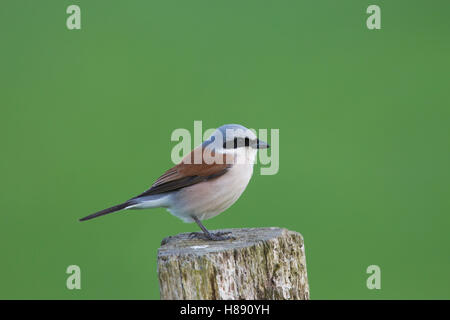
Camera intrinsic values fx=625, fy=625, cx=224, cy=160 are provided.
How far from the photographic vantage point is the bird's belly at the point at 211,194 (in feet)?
16.4

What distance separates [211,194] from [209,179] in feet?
0.41

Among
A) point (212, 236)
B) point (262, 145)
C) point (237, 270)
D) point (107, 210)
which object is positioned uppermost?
point (262, 145)

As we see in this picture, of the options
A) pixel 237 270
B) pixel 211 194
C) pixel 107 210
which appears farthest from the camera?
pixel 211 194

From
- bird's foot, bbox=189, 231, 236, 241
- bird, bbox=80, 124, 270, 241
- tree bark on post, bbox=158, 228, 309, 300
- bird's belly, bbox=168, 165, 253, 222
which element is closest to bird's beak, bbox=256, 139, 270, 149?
bird, bbox=80, 124, 270, 241

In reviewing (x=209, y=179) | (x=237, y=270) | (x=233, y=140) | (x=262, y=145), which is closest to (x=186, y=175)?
(x=209, y=179)

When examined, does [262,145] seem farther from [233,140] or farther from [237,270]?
[237,270]

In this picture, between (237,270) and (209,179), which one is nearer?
(237,270)

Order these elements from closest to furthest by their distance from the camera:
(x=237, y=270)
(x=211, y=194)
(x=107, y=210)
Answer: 1. (x=237, y=270)
2. (x=107, y=210)
3. (x=211, y=194)

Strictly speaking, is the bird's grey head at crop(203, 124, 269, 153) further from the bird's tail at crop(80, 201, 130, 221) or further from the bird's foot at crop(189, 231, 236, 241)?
the bird's tail at crop(80, 201, 130, 221)

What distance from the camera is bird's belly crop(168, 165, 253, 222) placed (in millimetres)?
5004

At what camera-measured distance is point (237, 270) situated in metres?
4.04

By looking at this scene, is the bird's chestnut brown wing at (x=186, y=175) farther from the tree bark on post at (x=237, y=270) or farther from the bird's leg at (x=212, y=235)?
the tree bark on post at (x=237, y=270)

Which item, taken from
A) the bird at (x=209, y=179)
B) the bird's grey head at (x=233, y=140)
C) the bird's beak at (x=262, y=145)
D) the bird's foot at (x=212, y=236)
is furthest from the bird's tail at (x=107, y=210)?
the bird's beak at (x=262, y=145)

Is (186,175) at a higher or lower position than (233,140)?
lower
